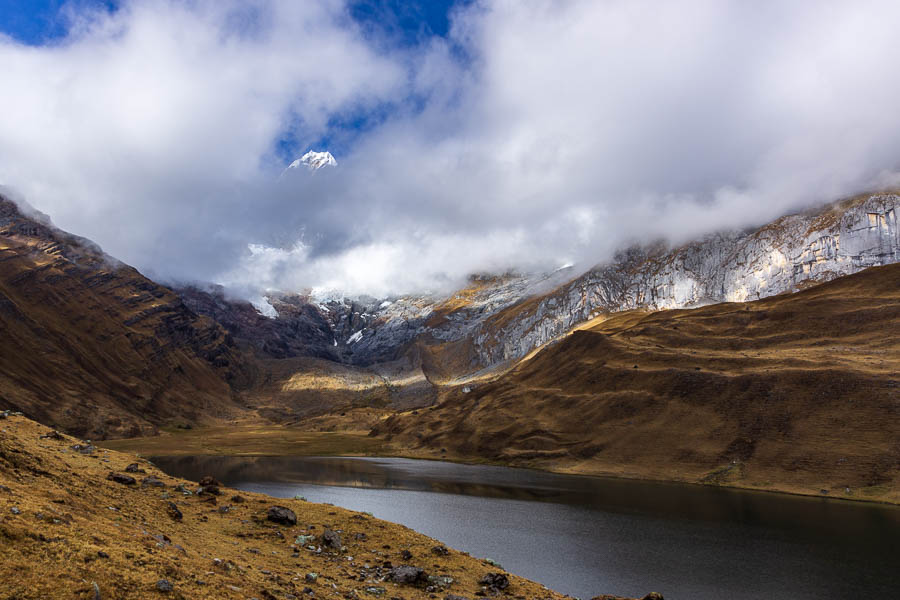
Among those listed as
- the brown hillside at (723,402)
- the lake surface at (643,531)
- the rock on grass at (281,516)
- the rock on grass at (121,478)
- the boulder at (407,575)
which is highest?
the brown hillside at (723,402)

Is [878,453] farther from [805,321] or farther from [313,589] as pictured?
[313,589]

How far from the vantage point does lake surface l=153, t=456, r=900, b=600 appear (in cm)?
4350

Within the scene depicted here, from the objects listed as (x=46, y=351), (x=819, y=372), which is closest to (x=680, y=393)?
(x=819, y=372)

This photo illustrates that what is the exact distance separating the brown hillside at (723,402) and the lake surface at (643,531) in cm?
1039

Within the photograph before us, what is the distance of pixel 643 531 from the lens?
60.3 m

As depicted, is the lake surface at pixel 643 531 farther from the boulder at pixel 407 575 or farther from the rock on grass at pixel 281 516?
the rock on grass at pixel 281 516

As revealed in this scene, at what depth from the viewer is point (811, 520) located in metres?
67.0

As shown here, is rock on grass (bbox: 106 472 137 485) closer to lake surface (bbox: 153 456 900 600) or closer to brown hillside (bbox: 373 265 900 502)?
lake surface (bbox: 153 456 900 600)

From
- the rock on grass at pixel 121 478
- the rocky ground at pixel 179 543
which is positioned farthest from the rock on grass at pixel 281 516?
the rock on grass at pixel 121 478

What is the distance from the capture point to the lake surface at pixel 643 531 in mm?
43500

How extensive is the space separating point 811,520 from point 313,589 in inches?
2749

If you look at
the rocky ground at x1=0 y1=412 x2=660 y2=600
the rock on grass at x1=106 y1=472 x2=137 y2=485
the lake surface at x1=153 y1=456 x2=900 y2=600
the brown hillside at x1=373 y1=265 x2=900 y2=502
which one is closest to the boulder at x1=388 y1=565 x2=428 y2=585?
the rocky ground at x1=0 y1=412 x2=660 y2=600

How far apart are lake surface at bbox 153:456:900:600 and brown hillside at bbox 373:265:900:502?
10.4 meters

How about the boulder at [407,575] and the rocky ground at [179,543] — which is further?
the boulder at [407,575]
